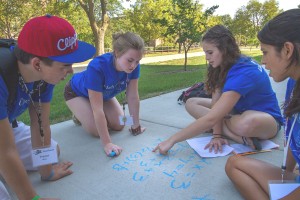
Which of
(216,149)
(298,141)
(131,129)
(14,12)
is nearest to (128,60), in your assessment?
(131,129)

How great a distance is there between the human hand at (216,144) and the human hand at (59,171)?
124 cm

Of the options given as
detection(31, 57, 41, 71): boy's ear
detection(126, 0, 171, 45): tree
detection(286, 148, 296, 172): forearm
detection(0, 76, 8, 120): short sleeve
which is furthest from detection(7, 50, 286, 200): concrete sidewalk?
detection(126, 0, 171, 45): tree

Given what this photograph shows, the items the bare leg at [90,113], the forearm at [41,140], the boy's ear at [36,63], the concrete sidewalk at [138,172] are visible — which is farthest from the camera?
the bare leg at [90,113]

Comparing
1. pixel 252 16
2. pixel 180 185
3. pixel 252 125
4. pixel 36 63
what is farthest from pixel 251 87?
pixel 252 16

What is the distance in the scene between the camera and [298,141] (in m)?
1.53

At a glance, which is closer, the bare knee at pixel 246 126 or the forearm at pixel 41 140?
the forearm at pixel 41 140

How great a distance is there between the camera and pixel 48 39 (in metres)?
1.64

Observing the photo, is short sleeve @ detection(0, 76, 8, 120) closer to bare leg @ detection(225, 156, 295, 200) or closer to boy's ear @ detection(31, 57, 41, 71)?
boy's ear @ detection(31, 57, 41, 71)

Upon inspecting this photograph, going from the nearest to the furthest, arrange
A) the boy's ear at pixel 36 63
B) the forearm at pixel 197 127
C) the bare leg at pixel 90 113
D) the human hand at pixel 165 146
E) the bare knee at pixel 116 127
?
the boy's ear at pixel 36 63 < the forearm at pixel 197 127 < the human hand at pixel 165 146 < the bare leg at pixel 90 113 < the bare knee at pixel 116 127

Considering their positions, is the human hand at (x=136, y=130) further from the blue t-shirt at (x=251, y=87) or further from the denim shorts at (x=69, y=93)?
the blue t-shirt at (x=251, y=87)

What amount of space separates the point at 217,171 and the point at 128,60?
125cm

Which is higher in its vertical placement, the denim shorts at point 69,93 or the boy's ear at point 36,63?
the boy's ear at point 36,63

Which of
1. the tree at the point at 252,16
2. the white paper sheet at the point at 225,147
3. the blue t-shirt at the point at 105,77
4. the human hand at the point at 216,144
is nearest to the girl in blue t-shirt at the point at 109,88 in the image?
the blue t-shirt at the point at 105,77

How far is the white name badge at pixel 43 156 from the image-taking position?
2.04 metres
